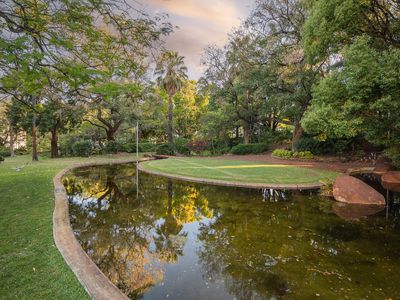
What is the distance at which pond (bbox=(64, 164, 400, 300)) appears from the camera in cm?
412

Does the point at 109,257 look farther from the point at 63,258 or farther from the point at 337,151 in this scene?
the point at 337,151

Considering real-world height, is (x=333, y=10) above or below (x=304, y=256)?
above

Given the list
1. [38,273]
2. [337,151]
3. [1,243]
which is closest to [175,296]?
[38,273]

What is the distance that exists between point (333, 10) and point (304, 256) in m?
9.46

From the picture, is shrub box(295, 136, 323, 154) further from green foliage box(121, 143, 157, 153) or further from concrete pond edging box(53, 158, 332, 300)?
concrete pond edging box(53, 158, 332, 300)

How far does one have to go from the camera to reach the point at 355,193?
9.03m

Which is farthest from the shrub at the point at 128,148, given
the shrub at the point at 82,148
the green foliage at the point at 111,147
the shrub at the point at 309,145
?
the shrub at the point at 309,145

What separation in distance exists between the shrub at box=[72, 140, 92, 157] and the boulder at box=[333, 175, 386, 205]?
24619mm

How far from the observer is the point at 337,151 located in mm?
19750

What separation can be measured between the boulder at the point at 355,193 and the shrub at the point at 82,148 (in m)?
24.6

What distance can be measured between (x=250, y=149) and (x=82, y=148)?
1759 centimetres

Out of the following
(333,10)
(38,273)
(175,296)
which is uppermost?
(333,10)

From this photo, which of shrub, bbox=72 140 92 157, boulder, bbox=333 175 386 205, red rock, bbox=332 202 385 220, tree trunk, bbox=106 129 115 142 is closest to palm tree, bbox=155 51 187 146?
tree trunk, bbox=106 129 115 142

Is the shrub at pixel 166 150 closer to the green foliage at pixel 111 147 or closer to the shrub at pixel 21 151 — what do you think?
the green foliage at pixel 111 147
